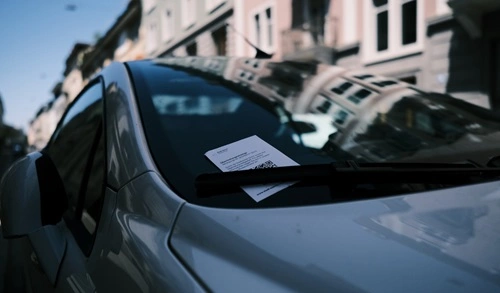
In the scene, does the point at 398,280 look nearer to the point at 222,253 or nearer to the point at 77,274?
the point at 222,253

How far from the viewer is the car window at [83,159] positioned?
131cm

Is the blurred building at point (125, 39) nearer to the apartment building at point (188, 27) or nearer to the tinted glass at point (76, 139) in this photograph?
the apartment building at point (188, 27)

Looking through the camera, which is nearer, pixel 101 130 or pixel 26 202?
pixel 26 202

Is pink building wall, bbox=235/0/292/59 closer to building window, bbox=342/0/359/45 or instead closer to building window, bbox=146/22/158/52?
building window, bbox=342/0/359/45

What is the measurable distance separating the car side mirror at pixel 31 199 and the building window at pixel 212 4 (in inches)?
719

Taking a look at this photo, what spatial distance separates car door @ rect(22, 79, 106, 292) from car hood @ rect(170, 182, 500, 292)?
38cm

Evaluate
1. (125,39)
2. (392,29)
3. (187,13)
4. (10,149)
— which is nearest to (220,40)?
(187,13)

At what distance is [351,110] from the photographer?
1602 mm

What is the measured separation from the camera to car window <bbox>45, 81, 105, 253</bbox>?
131cm

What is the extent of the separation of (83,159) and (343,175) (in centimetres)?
112

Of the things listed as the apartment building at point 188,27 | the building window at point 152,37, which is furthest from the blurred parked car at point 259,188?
the building window at point 152,37

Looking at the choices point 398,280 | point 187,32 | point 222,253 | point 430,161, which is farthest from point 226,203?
point 187,32

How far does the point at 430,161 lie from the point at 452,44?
939 cm

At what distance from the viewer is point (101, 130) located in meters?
1.49
